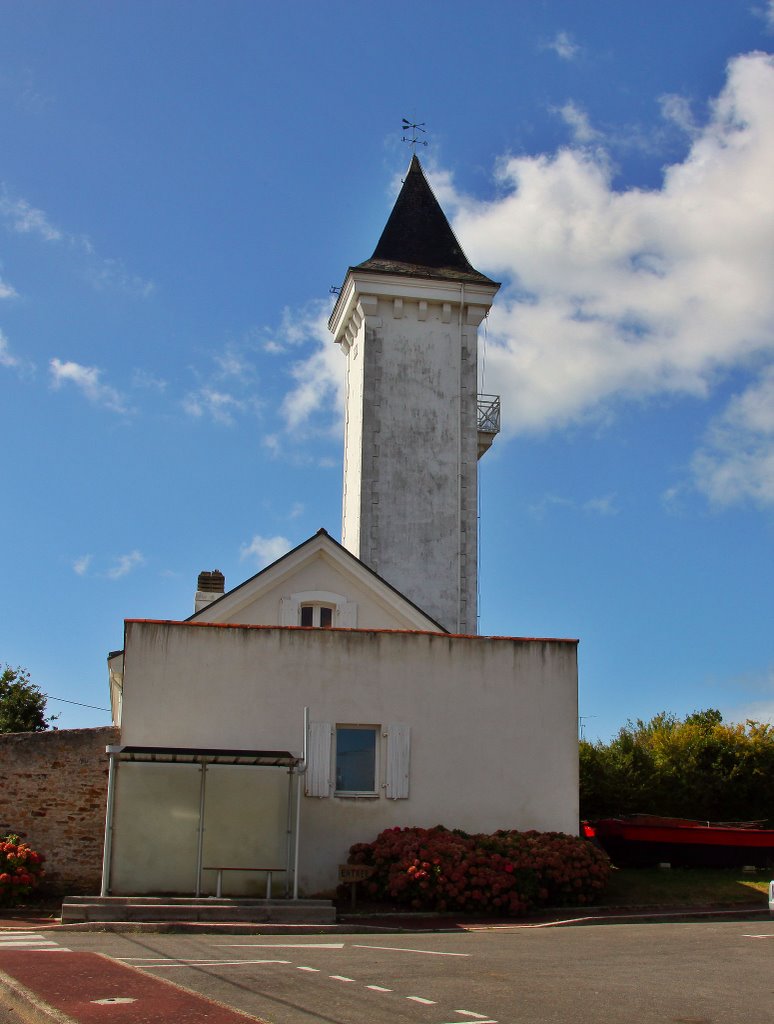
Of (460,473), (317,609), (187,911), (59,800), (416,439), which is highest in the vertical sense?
(416,439)

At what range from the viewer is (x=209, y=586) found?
104ft

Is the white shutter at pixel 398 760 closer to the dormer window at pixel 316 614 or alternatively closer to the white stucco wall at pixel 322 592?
the white stucco wall at pixel 322 592

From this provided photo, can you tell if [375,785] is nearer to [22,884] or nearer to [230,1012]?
[22,884]

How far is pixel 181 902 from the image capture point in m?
17.3

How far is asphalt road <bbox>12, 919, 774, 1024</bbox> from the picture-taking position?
8797mm

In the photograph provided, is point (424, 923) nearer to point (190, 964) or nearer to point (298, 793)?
point (298, 793)

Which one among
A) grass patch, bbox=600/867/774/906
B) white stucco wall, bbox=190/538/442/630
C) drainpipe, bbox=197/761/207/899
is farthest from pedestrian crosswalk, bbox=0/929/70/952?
white stucco wall, bbox=190/538/442/630

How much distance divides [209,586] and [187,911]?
1548 centimetres

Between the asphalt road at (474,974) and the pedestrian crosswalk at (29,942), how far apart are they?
0.22 metres

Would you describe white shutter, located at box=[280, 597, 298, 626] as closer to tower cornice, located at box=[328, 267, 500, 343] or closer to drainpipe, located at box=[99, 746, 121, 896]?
drainpipe, located at box=[99, 746, 121, 896]

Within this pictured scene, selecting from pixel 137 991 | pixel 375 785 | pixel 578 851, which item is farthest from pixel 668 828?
pixel 137 991

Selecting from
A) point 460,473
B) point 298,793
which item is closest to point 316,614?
point 298,793

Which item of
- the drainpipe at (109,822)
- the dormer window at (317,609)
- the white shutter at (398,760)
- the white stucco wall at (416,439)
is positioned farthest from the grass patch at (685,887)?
the white stucco wall at (416,439)

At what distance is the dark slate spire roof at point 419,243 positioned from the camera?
3481 centimetres
